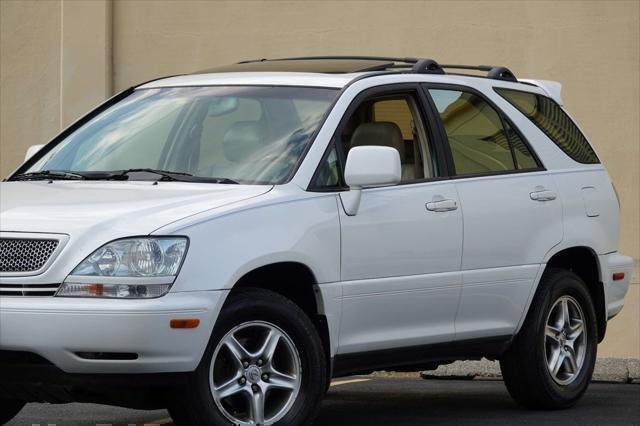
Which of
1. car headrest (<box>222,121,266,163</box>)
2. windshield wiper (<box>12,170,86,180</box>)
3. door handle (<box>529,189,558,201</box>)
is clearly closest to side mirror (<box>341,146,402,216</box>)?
car headrest (<box>222,121,266,163</box>)

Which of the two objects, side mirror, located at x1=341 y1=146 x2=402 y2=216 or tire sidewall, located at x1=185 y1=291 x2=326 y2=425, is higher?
side mirror, located at x1=341 y1=146 x2=402 y2=216

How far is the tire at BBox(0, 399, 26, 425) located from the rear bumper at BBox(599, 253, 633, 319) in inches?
143

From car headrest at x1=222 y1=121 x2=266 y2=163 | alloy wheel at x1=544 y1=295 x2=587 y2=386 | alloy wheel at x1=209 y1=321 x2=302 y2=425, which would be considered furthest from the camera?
alloy wheel at x1=544 y1=295 x2=587 y2=386

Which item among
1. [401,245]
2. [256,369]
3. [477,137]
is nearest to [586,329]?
[477,137]

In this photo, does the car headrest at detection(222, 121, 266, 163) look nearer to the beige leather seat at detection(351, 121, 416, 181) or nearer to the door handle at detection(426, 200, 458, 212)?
the beige leather seat at detection(351, 121, 416, 181)

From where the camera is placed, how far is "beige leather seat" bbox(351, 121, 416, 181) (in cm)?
812

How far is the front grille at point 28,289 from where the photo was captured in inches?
258

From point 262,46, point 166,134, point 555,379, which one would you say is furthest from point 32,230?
point 262,46

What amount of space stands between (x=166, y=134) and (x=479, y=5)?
6748 mm

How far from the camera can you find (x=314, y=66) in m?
8.61

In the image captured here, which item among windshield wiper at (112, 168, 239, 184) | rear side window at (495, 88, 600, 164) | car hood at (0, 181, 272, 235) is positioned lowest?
car hood at (0, 181, 272, 235)

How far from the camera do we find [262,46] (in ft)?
47.6

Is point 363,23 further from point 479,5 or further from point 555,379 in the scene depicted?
point 555,379

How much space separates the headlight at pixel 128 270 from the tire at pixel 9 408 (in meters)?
1.55
